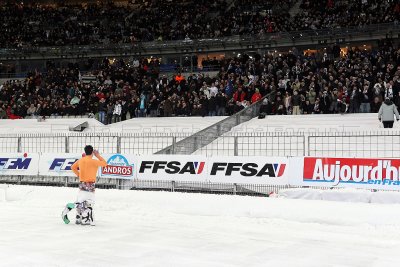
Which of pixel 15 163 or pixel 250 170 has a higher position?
pixel 250 170

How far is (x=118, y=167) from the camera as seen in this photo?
1758 centimetres

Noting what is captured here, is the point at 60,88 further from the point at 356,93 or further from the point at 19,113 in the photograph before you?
the point at 356,93

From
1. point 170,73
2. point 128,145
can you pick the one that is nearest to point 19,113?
point 170,73

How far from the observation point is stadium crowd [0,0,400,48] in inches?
1423

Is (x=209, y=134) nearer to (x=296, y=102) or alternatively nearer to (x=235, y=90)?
(x=296, y=102)

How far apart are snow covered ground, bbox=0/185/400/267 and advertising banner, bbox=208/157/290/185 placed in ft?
4.63

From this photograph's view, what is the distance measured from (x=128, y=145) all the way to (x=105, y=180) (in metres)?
1.41

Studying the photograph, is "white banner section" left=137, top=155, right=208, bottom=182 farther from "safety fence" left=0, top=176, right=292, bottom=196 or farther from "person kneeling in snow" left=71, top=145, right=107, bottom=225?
"person kneeling in snow" left=71, top=145, right=107, bottom=225

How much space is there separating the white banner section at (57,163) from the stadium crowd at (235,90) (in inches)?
382

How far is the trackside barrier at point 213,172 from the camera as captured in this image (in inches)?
567

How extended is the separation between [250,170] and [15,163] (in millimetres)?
8203

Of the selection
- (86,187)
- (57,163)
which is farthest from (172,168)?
(86,187)

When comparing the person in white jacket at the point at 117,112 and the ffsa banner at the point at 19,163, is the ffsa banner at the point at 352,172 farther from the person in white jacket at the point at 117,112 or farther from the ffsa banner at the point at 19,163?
the person in white jacket at the point at 117,112

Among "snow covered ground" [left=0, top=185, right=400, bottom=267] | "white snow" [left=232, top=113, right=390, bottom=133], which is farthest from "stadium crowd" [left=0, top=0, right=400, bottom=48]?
"snow covered ground" [left=0, top=185, right=400, bottom=267]
